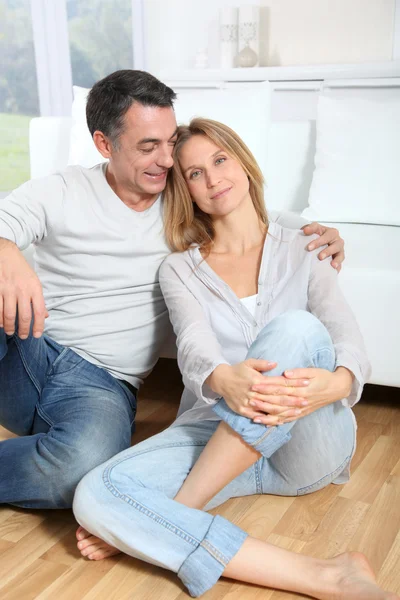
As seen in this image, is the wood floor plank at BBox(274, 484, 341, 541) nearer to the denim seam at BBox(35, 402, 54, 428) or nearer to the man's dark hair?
the denim seam at BBox(35, 402, 54, 428)

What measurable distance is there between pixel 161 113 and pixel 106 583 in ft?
3.45

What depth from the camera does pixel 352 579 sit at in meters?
1.30

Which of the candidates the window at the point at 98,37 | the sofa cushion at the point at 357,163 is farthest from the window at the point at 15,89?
the sofa cushion at the point at 357,163

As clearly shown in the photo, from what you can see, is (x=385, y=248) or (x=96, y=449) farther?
(x=385, y=248)

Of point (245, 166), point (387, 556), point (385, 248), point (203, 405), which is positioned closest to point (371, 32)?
point (385, 248)

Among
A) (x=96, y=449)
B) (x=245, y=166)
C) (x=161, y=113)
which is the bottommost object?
(x=96, y=449)

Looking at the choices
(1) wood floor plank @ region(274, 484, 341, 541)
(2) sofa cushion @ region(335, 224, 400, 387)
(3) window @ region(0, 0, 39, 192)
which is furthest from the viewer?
(3) window @ region(0, 0, 39, 192)

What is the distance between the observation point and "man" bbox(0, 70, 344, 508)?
169 cm

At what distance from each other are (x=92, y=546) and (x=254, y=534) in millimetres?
348

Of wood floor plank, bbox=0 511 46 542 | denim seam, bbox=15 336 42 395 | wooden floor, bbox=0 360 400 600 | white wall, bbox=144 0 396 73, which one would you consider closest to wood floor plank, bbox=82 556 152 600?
wooden floor, bbox=0 360 400 600

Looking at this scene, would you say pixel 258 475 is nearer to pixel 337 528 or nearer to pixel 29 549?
pixel 337 528

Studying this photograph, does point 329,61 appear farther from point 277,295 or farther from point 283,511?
point 283,511

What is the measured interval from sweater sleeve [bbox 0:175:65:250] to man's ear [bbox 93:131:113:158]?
132mm

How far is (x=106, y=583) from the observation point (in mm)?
1400
